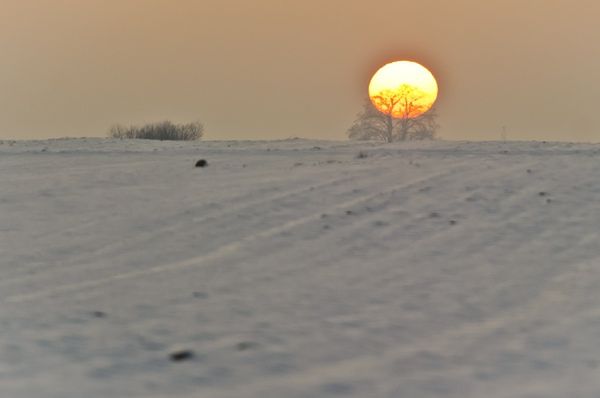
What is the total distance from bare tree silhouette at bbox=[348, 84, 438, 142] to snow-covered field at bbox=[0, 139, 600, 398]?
3159 cm

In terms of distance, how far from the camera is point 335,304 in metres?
4.21

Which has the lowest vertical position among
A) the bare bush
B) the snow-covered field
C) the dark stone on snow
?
the dark stone on snow

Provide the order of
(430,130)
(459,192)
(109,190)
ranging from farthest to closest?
1. (430,130)
2. (109,190)
3. (459,192)

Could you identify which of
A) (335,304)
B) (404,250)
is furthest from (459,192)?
(335,304)

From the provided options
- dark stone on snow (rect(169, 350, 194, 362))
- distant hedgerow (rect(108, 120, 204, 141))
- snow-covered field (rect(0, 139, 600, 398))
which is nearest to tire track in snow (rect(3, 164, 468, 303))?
snow-covered field (rect(0, 139, 600, 398))

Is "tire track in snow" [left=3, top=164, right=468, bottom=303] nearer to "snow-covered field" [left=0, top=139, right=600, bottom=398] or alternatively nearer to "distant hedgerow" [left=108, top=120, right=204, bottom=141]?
"snow-covered field" [left=0, top=139, right=600, bottom=398]

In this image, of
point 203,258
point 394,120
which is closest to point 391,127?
point 394,120

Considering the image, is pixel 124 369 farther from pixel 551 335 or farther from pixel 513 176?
pixel 513 176

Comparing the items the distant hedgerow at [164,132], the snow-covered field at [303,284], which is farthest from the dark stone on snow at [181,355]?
the distant hedgerow at [164,132]

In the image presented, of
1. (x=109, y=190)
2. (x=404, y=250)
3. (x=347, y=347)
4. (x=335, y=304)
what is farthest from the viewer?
(x=109, y=190)

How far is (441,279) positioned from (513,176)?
4.14 meters

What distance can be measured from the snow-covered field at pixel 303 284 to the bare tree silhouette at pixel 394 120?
31586mm

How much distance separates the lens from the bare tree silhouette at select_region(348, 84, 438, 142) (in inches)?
1567

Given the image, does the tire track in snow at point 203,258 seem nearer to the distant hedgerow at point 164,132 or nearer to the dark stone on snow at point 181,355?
the dark stone on snow at point 181,355
